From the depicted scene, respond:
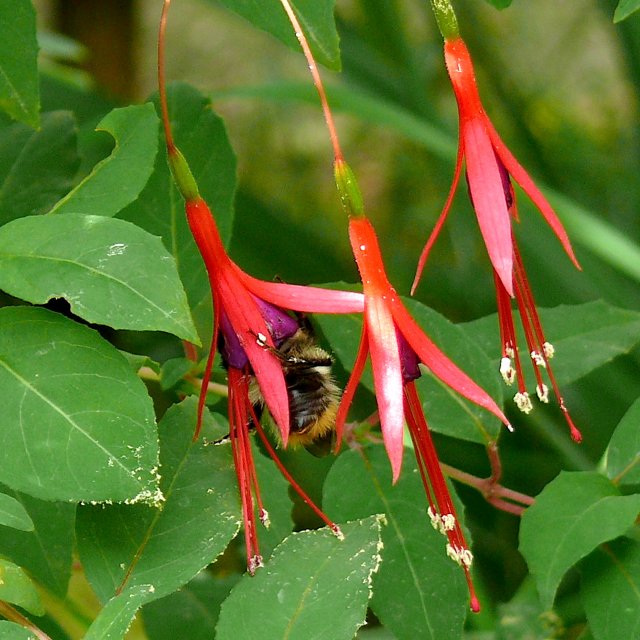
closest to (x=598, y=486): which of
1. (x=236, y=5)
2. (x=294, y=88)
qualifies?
(x=236, y=5)

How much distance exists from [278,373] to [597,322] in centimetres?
31

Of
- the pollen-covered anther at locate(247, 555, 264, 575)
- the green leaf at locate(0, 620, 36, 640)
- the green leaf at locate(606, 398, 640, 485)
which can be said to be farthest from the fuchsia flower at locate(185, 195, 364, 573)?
the green leaf at locate(606, 398, 640, 485)

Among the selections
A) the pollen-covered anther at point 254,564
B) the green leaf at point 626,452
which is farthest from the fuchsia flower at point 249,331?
the green leaf at point 626,452

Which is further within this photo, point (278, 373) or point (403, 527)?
point (403, 527)

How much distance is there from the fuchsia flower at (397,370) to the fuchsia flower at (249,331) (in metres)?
0.01

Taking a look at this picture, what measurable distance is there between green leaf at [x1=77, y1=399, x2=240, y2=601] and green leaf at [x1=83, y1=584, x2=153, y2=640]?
4cm

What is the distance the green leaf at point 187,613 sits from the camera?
67 centimetres

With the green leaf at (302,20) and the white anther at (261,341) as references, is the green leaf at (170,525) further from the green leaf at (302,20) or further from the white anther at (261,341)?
the green leaf at (302,20)

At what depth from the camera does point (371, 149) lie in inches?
95.4

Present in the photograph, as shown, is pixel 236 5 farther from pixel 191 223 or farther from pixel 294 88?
pixel 294 88

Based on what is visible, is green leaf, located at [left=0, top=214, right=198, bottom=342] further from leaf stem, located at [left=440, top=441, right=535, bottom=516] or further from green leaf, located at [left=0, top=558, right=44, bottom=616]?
leaf stem, located at [left=440, top=441, right=535, bottom=516]

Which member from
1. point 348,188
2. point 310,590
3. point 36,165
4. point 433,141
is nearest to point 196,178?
point 36,165

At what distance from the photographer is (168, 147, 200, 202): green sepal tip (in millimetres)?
503

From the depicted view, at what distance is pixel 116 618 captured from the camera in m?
0.43
